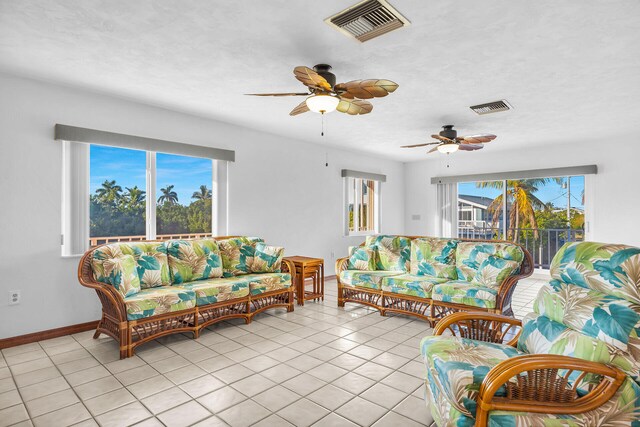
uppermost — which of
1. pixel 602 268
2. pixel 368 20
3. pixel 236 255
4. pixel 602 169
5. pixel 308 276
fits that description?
pixel 368 20

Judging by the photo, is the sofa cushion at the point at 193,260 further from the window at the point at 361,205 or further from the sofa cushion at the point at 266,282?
the window at the point at 361,205

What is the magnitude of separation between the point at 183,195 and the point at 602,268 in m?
4.58

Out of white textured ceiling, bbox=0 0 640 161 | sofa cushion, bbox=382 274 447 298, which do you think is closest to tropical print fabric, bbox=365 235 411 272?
sofa cushion, bbox=382 274 447 298

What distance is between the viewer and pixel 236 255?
4.36 meters

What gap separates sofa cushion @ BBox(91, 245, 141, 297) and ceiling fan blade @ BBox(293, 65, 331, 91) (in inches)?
92.2

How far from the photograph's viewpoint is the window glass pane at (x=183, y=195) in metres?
4.54

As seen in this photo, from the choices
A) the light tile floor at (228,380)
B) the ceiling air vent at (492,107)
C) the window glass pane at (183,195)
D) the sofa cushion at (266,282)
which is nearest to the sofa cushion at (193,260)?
the sofa cushion at (266,282)

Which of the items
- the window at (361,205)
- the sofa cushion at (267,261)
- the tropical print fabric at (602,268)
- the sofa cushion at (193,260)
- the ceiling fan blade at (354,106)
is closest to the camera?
the tropical print fabric at (602,268)

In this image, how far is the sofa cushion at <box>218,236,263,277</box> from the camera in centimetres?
428

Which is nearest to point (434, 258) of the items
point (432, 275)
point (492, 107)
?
point (432, 275)

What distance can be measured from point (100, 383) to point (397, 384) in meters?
2.15

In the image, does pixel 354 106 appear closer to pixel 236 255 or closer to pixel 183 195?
pixel 236 255

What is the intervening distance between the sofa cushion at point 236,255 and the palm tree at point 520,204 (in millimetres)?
5645

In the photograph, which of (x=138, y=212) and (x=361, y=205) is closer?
(x=138, y=212)
